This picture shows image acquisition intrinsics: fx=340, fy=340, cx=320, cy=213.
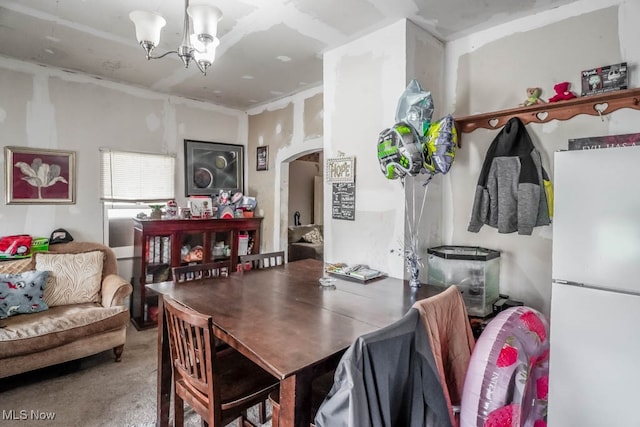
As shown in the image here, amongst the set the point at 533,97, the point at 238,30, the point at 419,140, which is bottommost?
the point at 419,140

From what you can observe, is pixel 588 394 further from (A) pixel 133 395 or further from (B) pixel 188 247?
(B) pixel 188 247

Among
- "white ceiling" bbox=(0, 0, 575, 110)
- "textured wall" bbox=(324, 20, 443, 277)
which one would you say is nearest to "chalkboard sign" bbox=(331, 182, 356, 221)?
"textured wall" bbox=(324, 20, 443, 277)

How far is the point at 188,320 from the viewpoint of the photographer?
1.43 m

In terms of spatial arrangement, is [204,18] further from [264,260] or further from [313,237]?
[313,237]

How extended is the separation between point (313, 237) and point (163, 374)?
11.2ft

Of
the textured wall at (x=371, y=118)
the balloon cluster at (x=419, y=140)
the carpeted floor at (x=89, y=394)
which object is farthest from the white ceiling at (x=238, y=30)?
the carpeted floor at (x=89, y=394)

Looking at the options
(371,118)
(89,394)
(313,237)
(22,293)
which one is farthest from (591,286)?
(313,237)

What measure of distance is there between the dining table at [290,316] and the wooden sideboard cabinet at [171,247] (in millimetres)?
1470

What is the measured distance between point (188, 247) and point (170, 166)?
41.4 inches

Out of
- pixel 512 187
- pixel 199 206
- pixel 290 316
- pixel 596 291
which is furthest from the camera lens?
pixel 199 206

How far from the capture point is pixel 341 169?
2967 mm

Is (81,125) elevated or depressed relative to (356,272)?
elevated

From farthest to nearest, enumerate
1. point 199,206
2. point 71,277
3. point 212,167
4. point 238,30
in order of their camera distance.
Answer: point 212,167 < point 199,206 < point 71,277 < point 238,30

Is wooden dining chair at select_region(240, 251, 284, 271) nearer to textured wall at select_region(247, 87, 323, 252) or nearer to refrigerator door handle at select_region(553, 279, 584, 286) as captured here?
textured wall at select_region(247, 87, 323, 252)
